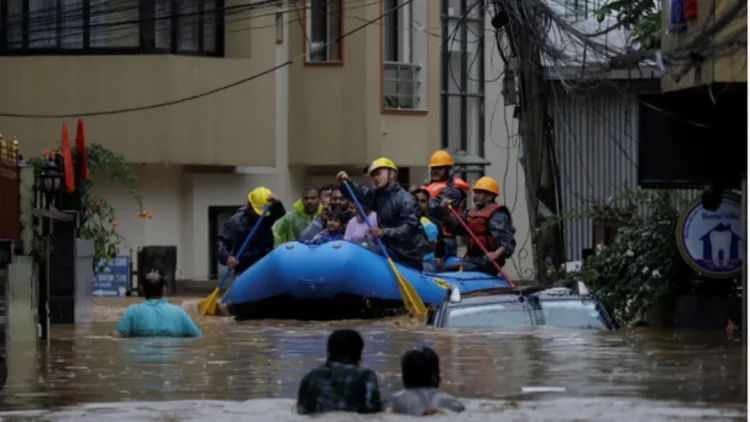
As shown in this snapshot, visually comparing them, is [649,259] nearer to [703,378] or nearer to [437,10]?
[703,378]

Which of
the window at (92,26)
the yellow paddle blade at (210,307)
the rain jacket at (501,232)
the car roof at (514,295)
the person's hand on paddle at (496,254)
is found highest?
the window at (92,26)

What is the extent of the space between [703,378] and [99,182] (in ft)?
59.3

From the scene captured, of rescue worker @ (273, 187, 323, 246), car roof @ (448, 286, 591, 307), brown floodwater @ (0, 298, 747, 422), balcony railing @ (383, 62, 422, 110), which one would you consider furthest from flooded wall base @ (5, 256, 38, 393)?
balcony railing @ (383, 62, 422, 110)

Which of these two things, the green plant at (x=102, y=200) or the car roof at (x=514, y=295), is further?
the green plant at (x=102, y=200)

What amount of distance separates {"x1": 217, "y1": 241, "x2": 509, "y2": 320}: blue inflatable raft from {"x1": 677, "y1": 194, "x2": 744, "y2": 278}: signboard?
2.86 meters

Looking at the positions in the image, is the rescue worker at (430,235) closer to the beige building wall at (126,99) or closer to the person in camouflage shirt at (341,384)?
the beige building wall at (126,99)

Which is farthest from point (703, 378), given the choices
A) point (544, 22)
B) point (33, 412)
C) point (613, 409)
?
point (544, 22)

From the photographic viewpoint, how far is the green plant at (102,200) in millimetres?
26188

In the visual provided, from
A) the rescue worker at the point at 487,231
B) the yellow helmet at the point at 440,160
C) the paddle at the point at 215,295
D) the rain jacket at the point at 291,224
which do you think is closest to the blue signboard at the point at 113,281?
the rain jacket at the point at 291,224

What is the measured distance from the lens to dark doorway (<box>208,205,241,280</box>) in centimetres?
3266

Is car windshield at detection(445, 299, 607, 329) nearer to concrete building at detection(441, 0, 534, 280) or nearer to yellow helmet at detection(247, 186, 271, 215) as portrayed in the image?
yellow helmet at detection(247, 186, 271, 215)

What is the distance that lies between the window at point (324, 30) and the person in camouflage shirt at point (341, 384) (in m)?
21.9

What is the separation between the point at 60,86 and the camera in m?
30.6

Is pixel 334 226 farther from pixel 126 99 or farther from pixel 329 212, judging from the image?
pixel 126 99
